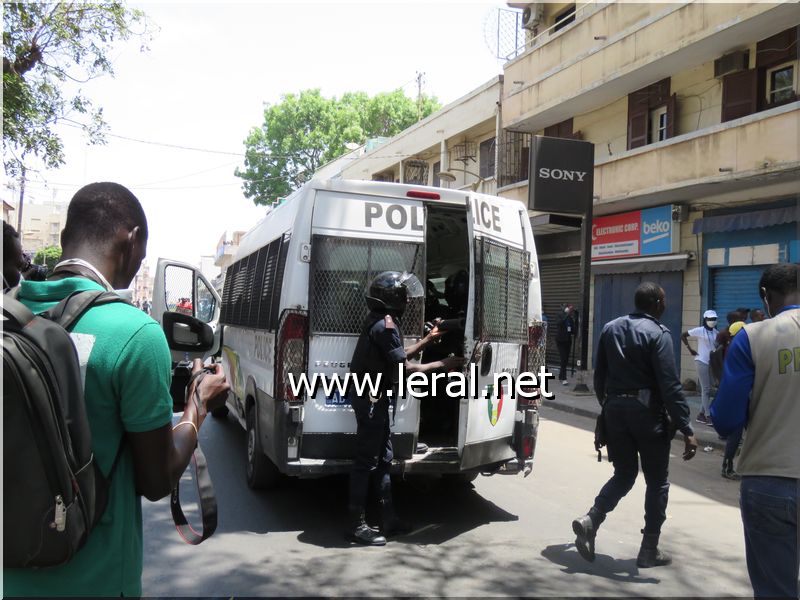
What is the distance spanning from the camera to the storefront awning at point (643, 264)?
46.2 feet

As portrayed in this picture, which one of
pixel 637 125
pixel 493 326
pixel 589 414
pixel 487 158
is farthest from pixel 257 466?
pixel 487 158

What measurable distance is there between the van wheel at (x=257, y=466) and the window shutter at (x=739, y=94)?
11.2 metres

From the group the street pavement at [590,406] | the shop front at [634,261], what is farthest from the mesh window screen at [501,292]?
the shop front at [634,261]

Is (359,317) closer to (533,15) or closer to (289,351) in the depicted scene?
(289,351)

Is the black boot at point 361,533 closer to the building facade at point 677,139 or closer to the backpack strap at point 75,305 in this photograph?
the backpack strap at point 75,305

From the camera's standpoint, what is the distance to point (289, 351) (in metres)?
4.80

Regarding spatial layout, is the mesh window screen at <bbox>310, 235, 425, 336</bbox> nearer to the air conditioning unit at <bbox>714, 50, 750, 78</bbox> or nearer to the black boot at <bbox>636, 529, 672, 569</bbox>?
the black boot at <bbox>636, 529, 672, 569</bbox>

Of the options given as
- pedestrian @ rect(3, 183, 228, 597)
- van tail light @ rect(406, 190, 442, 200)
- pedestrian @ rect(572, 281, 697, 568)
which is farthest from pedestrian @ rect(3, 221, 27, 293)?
pedestrian @ rect(572, 281, 697, 568)

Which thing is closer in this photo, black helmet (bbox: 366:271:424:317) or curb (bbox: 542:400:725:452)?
black helmet (bbox: 366:271:424:317)

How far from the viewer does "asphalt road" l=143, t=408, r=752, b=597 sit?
402cm

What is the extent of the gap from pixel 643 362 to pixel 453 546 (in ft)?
6.09

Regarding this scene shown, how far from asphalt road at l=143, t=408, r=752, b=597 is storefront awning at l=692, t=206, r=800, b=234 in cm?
675

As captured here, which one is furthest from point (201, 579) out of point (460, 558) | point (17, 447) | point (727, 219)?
point (727, 219)

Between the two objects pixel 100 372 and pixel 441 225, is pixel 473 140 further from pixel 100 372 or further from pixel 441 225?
pixel 100 372
